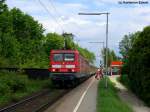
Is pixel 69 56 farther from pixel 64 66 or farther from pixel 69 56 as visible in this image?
pixel 64 66

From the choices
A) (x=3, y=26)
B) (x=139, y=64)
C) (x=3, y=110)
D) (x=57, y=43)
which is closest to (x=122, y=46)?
(x=57, y=43)

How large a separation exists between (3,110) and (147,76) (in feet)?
38.9

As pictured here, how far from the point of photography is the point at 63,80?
42.3 metres

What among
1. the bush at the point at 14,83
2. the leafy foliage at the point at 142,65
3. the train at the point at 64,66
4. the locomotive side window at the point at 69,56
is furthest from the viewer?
the locomotive side window at the point at 69,56

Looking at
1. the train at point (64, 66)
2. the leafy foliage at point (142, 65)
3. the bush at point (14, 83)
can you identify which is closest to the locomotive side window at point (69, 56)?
the train at point (64, 66)

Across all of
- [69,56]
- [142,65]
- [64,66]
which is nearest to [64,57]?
[69,56]

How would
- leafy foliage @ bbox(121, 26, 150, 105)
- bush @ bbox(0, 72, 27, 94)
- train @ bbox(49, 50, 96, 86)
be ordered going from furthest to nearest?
train @ bbox(49, 50, 96, 86) < bush @ bbox(0, 72, 27, 94) < leafy foliage @ bbox(121, 26, 150, 105)

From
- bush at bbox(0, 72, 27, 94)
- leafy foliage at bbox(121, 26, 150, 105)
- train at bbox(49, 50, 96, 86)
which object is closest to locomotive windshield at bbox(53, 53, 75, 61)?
train at bbox(49, 50, 96, 86)

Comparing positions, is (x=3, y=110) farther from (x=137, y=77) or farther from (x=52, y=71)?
(x=52, y=71)

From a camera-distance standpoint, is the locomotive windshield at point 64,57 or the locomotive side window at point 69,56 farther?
the locomotive side window at point 69,56

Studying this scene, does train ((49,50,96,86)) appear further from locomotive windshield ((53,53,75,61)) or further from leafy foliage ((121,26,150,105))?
→ leafy foliage ((121,26,150,105))

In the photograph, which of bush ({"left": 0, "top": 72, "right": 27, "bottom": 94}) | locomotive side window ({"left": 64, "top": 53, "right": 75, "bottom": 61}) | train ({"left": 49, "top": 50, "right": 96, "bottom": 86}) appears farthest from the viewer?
locomotive side window ({"left": 64, "top": 53, "right": 75, "bottom": 61})

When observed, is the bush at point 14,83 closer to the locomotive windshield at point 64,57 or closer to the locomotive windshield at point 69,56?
the locomotive windshield at point 64,57

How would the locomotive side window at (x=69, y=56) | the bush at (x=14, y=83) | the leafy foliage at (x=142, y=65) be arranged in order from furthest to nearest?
the locomotive side window at (x=69, y=56) < the bush at (x=14, y=83) < the leafy foliage at (x=142, y=65)
